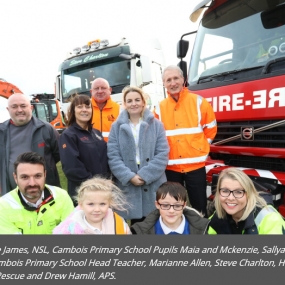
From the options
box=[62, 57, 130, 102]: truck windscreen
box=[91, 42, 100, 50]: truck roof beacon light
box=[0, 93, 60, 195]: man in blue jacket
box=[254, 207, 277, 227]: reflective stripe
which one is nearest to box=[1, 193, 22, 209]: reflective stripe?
box=[0, 93, 60, 195]: man in blue jacket

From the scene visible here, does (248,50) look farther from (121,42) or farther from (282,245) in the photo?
(121,42)

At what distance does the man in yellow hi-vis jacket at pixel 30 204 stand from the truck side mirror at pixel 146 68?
463cm

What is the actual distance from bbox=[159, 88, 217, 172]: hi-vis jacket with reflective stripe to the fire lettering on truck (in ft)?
0.76

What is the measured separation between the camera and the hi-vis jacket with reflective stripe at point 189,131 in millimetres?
2660

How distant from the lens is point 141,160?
2.50 meters

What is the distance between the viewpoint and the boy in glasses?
2.02 meters

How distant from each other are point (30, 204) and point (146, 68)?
16.0 feet

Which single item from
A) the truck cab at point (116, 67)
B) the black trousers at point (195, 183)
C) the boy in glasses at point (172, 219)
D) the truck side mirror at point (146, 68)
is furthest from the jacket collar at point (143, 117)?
the truck side mirror at point (146, 68)

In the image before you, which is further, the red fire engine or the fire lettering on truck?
the red fire engine

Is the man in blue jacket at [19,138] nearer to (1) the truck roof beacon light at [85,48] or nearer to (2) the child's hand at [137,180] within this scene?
(2) the child's hand at [137,180]

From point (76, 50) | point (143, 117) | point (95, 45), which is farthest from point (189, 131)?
point (76, 50)

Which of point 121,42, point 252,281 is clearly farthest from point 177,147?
point 121,42

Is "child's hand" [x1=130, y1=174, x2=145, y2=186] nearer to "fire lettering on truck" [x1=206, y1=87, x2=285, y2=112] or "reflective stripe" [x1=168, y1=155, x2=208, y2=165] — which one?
"reflective stripe" [x1=168, y1=155, x2=208, y2=165]

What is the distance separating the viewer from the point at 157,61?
7.26 m
